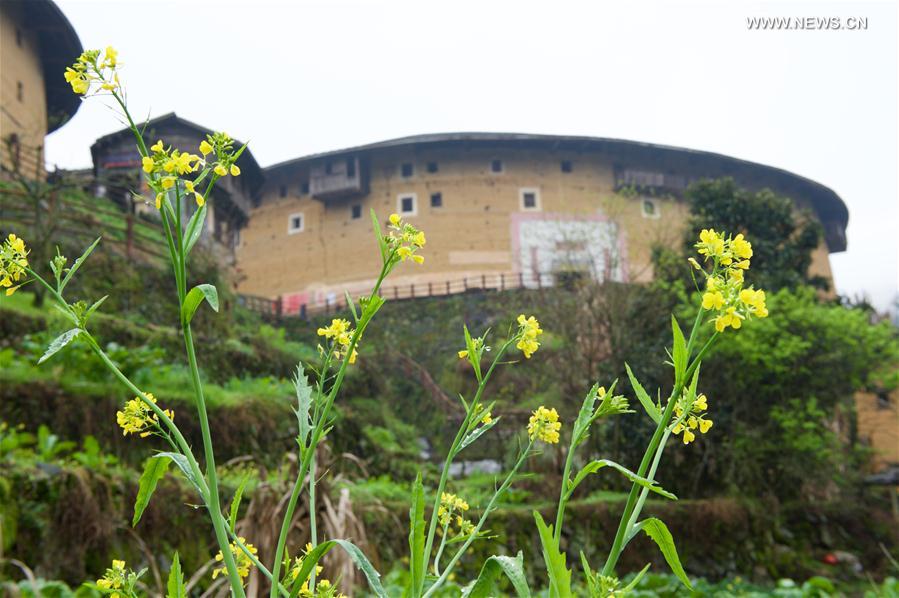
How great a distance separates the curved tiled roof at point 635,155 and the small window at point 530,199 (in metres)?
1.72

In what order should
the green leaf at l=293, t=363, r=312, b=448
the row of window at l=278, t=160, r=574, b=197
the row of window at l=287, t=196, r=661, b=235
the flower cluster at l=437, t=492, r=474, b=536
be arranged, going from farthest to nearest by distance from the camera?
the row of window at l=278, t=160, r=574, b=197 → the row of window at l=287, t=196, r=661, b=235 → the flower cluster at l=437, t=492, r=474, b=536 → the green leaf at l=293, t=363, r=312, b=448

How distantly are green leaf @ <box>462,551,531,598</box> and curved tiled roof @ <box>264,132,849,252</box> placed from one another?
27.5 meters

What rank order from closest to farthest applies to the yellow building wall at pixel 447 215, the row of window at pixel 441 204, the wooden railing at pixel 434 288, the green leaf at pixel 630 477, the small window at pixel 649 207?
the green leaf at pixel 630 477 → the wooden railing at pixel 434 288 → the yellow building wall at pixel 447 215 → the small window at pixel 649 207 → the row of window at pixel 441 204

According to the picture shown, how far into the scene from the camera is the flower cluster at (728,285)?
72cm

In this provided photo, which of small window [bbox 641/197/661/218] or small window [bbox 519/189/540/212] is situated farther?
small window [bbox 519/189/540/212]

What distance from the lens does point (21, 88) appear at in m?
20.2

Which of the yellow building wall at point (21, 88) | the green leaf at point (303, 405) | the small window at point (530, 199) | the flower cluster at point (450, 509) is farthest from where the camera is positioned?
the small window at point (530, 199)

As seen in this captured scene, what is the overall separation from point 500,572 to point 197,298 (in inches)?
16.0

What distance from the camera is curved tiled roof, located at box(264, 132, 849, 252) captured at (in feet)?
91.6

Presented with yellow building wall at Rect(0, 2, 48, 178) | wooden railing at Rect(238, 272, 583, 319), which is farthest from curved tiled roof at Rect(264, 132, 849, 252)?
yellow building wall at Rect(0, 2, 48, 178)

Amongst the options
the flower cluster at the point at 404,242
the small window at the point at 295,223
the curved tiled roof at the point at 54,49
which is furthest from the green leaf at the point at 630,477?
the small window at the point at 295,223

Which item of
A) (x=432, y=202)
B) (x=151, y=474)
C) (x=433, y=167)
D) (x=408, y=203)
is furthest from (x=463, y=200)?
(x=151, y=474)

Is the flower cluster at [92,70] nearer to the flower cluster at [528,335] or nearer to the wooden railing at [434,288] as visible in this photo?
the flower cluster at [528,335]

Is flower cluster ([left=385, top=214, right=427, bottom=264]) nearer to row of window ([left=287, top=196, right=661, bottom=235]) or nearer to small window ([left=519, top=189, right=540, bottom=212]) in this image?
row of window ([left=287, top=196, right=661, bottom=235])
